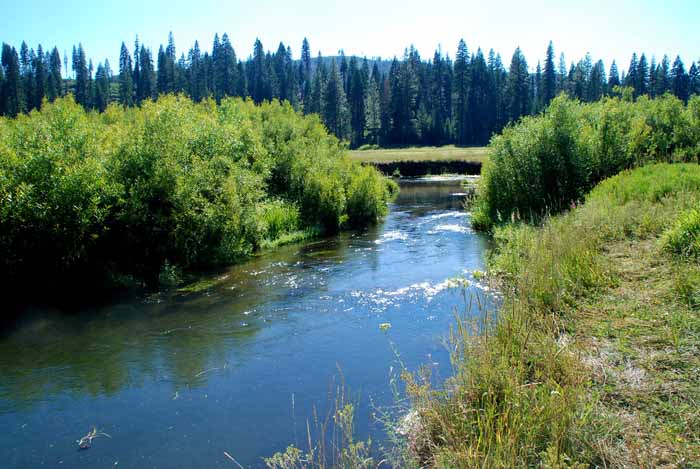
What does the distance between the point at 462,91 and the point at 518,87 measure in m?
12.6

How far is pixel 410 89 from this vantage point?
4483 inches

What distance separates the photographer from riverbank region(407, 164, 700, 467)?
5066mm

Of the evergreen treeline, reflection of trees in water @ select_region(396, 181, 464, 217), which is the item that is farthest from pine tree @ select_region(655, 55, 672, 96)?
reflection of trees in water @ select_region(396, 181, 464, 217)

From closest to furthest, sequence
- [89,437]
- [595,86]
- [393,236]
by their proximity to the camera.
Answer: [89,437]
[393,236]
[595,86]

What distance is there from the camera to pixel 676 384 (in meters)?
5.87

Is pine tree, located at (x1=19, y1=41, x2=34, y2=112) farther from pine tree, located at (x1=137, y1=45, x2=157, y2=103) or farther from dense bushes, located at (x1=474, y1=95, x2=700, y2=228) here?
dense bushes, located at (x1=474, y1=95, x2=700, y2=228)

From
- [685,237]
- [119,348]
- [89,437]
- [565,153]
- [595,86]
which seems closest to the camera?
[89,437]

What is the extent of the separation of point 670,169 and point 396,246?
10790 millimetres

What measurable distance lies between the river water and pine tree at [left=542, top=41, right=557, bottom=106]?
11468cm

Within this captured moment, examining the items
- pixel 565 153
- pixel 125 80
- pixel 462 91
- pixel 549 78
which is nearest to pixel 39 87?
pixel 125 80

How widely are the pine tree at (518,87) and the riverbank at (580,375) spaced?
10981 cm

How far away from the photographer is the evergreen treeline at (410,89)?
112m

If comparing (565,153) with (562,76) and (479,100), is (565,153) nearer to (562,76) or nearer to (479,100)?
(479,100)

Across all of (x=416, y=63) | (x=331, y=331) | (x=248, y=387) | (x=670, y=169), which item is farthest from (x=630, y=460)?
(x=416, y=63)
